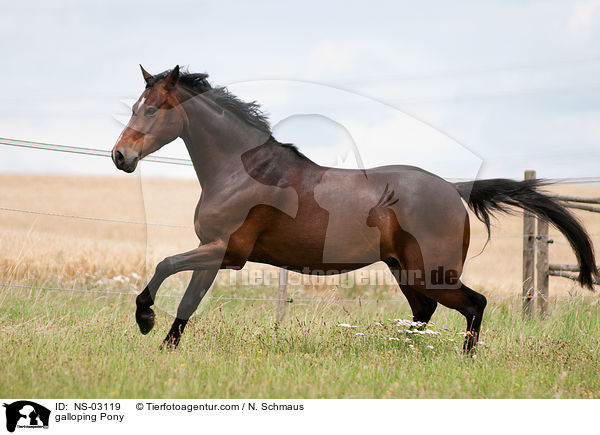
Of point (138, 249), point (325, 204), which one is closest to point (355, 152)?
point (325, 204)

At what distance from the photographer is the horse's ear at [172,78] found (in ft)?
14.2

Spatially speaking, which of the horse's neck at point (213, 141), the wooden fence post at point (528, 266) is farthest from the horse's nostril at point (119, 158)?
the wooden fence post at point (528, 266)

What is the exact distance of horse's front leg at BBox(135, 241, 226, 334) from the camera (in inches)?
169

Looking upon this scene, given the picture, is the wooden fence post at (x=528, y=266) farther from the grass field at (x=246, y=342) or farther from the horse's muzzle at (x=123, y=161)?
the horse's muzzle at (x=123, y=161)

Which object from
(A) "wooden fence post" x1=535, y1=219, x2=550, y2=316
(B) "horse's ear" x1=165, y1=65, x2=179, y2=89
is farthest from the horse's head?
(A) "wooden fence post" x1=535, y1=219, x2=550, y2=316

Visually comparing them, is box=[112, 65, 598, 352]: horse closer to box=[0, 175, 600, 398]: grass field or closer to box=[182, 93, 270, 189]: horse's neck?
box=[182, 93, 270, 189]: horse's neck

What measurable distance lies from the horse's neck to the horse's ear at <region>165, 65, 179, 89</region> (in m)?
0.21

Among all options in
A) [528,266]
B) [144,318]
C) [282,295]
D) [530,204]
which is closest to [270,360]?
[144,318]

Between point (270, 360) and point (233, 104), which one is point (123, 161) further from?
point (270, 360)

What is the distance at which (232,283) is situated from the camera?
24.6 ft
